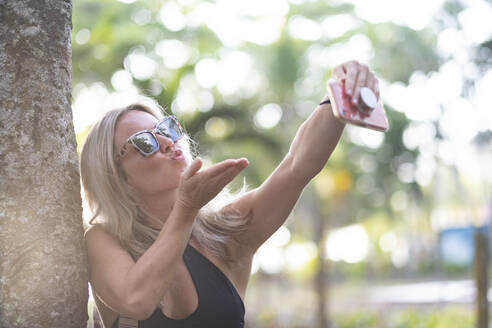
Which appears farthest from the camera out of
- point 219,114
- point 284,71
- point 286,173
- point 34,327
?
point 284,71

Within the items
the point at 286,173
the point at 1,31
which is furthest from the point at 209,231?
the point at 1,31

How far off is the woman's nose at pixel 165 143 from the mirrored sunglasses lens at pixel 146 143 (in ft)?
0.08

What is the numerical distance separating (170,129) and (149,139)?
0.15 metres

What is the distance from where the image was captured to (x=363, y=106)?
207 centimetres

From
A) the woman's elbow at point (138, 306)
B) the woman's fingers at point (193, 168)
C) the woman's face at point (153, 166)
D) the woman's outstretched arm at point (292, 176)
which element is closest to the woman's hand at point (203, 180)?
the woman's fingers at point (193, 168)

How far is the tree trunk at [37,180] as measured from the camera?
7.00 feet

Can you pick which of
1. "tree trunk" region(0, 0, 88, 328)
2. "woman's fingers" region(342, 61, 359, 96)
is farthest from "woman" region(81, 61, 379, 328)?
"tree trunk" region(0, 0, 88, 328)

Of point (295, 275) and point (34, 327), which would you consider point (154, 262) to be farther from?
point (295, 275)

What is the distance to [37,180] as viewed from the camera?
86.9 inches

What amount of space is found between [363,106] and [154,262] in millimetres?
903

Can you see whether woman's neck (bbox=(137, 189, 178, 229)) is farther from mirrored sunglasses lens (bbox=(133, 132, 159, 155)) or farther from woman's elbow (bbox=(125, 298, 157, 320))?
woman's elbow (bbox=(125, 298, 157, 320))

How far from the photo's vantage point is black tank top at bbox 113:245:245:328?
229 centimetres

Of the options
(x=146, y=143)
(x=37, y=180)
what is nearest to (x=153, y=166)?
(x=146, y=143)

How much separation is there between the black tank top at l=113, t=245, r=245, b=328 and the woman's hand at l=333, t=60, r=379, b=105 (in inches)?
36.5
